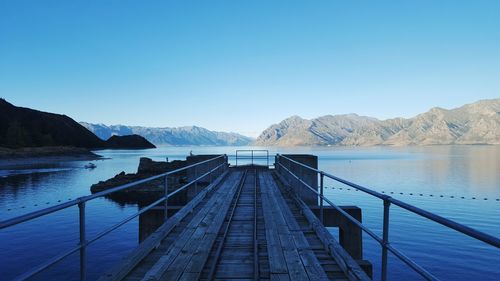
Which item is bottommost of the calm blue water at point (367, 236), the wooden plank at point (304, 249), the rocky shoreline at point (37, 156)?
the calm blue water at point (367, 236)

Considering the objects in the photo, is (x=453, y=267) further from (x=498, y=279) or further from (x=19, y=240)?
(x=19, y=240)

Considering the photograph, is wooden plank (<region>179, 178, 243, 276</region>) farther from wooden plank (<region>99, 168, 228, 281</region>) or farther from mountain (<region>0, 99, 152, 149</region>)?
mountain (<region>0, 99, 152, 149</region>)

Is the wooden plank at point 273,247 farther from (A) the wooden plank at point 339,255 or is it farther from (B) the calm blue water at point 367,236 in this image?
(B) the calm blue water at point 367,236

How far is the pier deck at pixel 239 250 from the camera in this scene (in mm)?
5484

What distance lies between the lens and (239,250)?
701 centimetres

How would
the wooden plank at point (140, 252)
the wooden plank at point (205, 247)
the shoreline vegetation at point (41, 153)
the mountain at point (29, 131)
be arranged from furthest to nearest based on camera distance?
1. the mountain at point (29, 131)
2. the shoreline vegetation at point (41, 153)
3. the wooden plank at point (205, 247)
4. the wooden plank at point (140, 252)

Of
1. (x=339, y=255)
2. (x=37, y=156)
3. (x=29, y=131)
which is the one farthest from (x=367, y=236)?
(x=29, y=131)

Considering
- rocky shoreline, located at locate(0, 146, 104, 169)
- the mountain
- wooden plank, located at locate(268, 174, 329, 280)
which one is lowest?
rocky shoreline, located at locate(0, 146, 104, 169)

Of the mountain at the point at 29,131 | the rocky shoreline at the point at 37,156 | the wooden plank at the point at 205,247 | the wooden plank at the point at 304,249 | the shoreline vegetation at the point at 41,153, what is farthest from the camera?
the mountain at the point at 29,131

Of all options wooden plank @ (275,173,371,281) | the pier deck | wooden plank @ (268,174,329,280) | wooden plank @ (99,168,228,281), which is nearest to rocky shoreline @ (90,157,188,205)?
the pier deck

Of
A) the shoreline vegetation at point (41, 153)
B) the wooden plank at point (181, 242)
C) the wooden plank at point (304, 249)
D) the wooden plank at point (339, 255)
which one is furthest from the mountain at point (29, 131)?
the wooden plank at point (339, 255)

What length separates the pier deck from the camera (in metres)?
5.48

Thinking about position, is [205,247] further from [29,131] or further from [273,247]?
[29,131]

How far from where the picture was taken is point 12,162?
98.0 m
